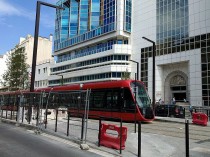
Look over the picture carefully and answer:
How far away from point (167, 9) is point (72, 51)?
31197mm

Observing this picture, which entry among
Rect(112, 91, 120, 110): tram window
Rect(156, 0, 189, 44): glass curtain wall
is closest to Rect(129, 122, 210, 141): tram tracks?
Rect(112, 91, 120, 110): tram window

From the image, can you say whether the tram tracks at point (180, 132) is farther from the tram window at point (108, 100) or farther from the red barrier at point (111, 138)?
the red barrier at point (111, 138)

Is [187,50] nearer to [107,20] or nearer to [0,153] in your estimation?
[107,20]

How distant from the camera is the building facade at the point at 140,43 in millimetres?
44750

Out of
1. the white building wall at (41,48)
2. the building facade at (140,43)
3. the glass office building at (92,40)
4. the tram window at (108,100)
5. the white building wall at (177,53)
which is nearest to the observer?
the tram window at (108,100)

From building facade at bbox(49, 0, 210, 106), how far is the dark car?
47.6ft

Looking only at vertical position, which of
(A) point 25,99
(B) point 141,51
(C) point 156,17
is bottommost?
(A) point 25,99

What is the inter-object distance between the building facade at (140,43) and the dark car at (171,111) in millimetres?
14503

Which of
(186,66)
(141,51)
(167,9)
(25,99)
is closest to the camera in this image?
(25,99)

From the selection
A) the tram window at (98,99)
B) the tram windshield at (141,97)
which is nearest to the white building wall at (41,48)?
the tram window at (98,99)

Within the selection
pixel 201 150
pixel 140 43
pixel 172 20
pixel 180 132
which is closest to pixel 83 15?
pixel 140 43

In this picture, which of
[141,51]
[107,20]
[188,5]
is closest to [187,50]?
[188,5]

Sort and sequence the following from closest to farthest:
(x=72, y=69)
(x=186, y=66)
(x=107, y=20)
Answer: (x=186, y=66), (x=107, y=20), (x=72, y=69)

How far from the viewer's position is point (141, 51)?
5575cm
